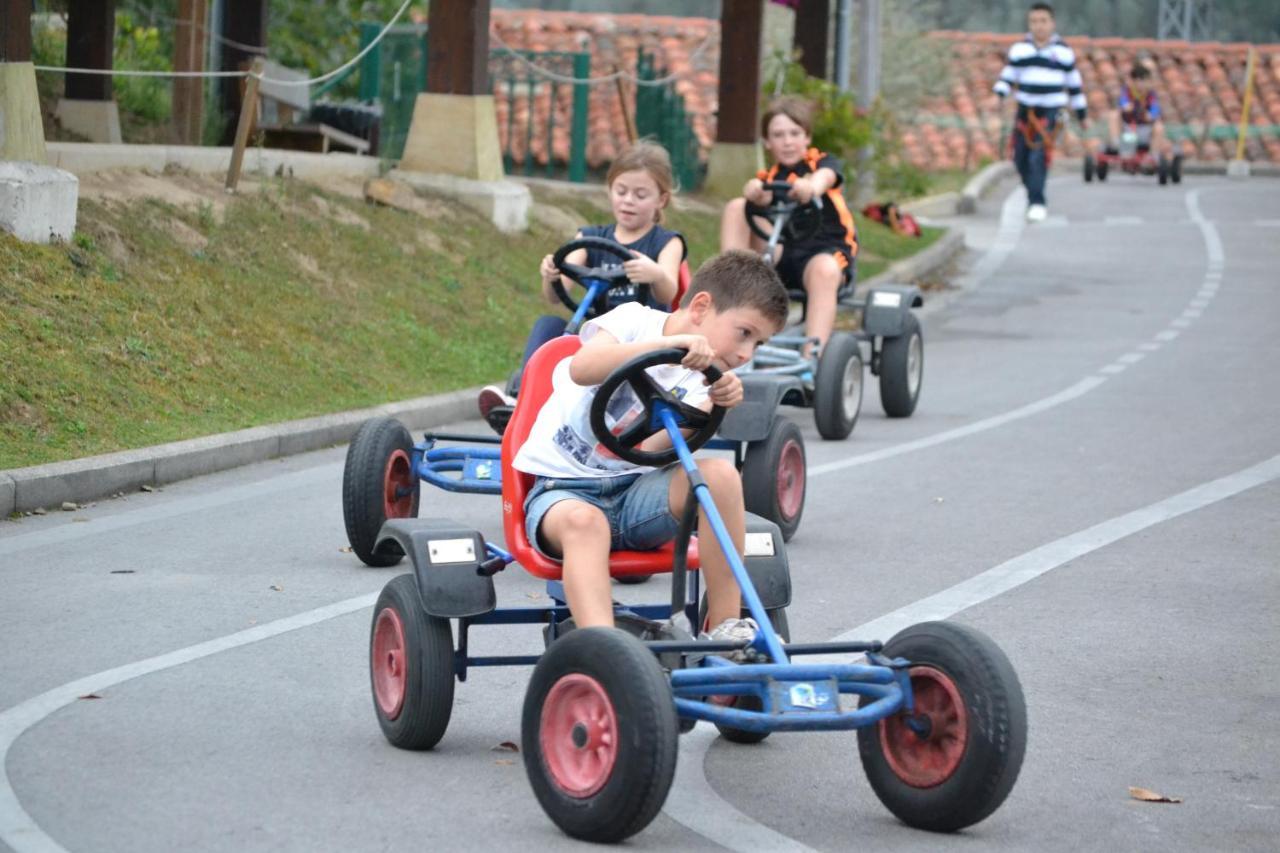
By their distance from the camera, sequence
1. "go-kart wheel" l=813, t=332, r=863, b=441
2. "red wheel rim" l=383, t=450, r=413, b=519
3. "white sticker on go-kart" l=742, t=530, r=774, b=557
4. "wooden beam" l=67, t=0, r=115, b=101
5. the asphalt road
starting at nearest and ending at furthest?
the asphalt road < "white sticker on go-kart" l=742, t=530, r=774, b=557 < "red wheel rim" l=383, t=450, r=413, b=519 < "go-kart wheel" l=813, t=332, r=863, b=441 < "wooden beam" l=67, t=0, r=115, b=101

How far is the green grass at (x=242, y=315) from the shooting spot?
31.8ft

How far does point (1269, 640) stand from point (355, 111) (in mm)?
11684

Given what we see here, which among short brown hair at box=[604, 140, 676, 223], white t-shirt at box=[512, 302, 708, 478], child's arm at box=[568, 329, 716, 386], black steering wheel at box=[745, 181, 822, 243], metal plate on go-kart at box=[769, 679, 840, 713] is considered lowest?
metal plate on go-kart at box=[769, 679, 840, 713]

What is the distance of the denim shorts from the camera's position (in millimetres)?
5289

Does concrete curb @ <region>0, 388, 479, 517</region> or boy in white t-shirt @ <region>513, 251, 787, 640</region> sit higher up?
boy in white t-shirt @ <region>513, 251, 787, 640</region>

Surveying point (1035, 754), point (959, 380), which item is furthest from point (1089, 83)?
point (1035, 754)

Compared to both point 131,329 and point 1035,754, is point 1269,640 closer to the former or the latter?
point 1035,754

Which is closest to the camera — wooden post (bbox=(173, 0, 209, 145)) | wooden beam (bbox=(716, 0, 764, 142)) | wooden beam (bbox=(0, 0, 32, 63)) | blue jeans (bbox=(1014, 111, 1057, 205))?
wooden beam (bbox=(0, 0, 32, 63))

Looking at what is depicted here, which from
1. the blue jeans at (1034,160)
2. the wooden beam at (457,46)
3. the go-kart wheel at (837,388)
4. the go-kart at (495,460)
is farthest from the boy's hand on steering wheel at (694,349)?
the blue jeans at (1034,160)

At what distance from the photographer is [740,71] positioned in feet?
66.3

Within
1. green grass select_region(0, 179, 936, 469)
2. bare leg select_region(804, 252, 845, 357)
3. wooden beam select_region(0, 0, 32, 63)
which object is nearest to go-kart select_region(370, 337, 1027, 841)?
green grass select_region(0, 179, 936, 469)

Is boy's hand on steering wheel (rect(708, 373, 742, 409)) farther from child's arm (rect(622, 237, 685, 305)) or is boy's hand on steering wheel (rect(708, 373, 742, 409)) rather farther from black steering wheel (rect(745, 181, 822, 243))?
black steering wheel (rect(745, 181, 822, 243))

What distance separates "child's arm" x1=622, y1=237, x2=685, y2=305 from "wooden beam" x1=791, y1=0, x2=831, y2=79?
15157 millimetres

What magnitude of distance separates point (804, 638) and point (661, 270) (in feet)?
5.89
